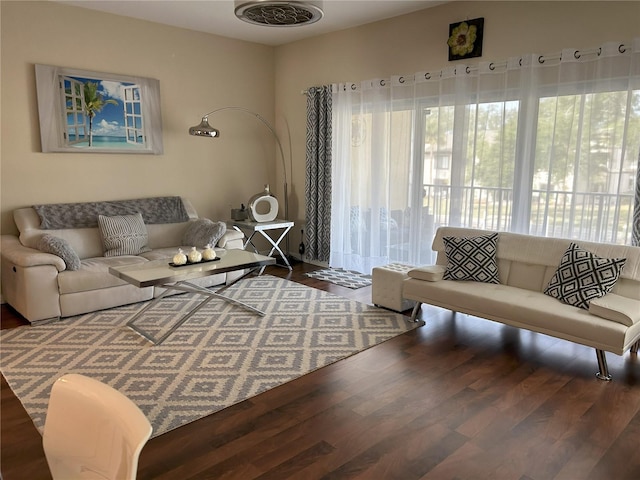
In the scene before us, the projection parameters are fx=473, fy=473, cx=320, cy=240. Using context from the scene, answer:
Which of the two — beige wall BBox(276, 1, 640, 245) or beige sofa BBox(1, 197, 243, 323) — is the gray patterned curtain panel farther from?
beige sofa BBox(1, 197, 243, 323)

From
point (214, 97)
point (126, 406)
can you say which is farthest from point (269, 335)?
point (214, 97)

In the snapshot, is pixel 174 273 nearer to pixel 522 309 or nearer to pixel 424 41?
pixel 522 309

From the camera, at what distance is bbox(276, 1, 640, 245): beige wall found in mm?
3645

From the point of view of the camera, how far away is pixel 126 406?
1.04m

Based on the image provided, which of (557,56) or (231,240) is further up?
(557,56)

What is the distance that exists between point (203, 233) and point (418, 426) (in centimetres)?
319

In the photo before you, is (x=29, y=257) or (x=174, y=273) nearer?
(x=174, y=273)

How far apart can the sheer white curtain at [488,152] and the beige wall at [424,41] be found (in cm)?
13

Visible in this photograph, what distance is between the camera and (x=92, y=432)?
1078 mm

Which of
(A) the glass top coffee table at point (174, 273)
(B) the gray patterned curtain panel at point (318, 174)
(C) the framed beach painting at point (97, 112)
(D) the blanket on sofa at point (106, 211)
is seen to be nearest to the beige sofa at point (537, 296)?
(A) the glass top coffee table at point (174, 273)

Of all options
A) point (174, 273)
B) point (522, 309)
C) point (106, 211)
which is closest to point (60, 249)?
point (106, 211)

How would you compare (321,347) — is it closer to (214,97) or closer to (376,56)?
(376,56)

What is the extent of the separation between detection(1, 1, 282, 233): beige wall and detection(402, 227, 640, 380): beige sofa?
9.93 feet

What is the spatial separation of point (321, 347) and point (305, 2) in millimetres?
2237
